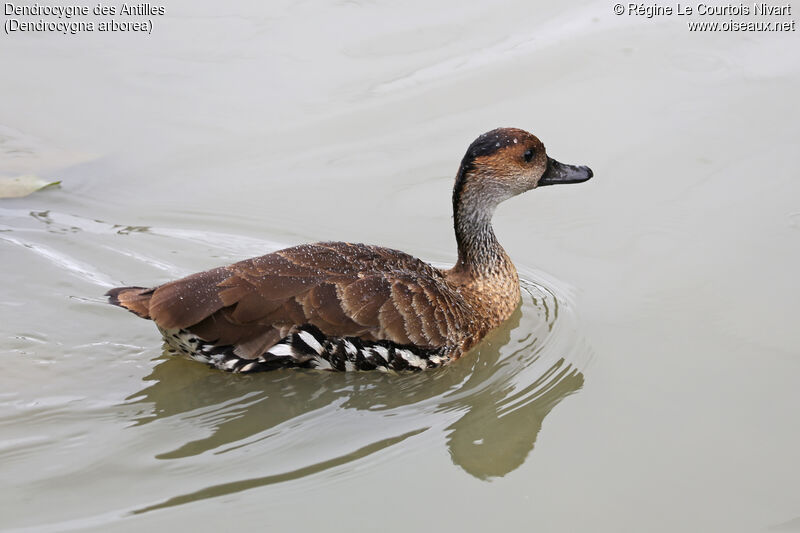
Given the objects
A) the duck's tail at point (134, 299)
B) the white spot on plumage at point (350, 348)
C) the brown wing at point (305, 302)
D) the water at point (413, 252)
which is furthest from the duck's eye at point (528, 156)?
the duck's tail at point (134, 299)

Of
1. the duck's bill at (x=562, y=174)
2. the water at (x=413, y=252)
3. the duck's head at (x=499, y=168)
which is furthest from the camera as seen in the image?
the duck's bill at (x=562, y=174)

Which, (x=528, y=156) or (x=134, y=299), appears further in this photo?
(x=528, y=156)

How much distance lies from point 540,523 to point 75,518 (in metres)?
2.01

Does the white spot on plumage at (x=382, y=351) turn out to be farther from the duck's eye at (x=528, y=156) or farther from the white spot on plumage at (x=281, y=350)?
the duck's eye at (x=528, y=156)

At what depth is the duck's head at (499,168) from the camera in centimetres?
582

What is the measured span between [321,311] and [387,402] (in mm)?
599

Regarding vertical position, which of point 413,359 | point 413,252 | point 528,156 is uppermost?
point 528,156

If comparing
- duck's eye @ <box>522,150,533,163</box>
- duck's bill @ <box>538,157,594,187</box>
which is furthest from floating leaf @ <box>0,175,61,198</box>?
duck's bill @ <box>538,157,594,187</box>

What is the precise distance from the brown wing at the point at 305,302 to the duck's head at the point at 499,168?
0.73 meters

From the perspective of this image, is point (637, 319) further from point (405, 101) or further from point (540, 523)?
point (405, 101)

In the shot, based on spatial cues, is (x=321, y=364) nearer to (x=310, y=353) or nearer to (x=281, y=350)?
(x=310, y=353)

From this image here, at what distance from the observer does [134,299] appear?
16.9 feet

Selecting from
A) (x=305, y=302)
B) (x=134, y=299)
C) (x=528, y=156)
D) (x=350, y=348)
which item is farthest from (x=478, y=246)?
(x=134, y=299)

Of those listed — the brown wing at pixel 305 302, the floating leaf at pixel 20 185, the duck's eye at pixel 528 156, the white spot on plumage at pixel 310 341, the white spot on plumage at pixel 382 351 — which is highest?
the duck's eye at pixel 528 156
